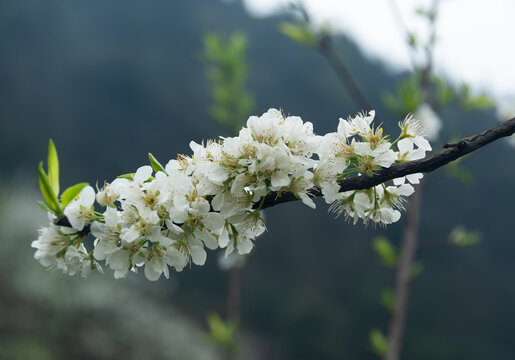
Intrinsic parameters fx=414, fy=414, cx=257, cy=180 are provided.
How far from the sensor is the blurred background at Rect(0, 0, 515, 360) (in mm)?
2598

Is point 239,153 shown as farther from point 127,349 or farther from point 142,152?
point 142,152

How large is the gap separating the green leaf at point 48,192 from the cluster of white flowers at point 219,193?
16 mm

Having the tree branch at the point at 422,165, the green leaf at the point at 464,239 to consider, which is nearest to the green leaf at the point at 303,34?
the green leaf at the point at 464,239

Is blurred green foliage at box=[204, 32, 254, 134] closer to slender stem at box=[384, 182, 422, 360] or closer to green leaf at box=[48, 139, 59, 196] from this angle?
slender stem at box=[384, 182, 422, 360]

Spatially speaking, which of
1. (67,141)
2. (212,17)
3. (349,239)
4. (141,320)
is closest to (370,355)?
(349,239)

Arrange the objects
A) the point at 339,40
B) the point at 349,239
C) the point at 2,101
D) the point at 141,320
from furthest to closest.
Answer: the point at 2,101 < the point at 339,40 < the point at 349,239 < the point at 141,320

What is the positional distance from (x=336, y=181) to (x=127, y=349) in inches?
172

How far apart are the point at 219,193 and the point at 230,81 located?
1779 millimetres

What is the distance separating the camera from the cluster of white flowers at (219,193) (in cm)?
60

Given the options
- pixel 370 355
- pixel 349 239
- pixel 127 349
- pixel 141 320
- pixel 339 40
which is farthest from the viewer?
pixel 339 40

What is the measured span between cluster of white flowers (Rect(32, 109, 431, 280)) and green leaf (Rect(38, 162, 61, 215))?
0.05ft

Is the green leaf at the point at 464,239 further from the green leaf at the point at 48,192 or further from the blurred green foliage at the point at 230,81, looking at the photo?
the green leaf at the point at 48,192

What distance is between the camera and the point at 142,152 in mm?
10102

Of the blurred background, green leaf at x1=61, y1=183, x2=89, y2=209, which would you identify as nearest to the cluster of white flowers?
green leaf at x1=61, y1=183, x2=89, y2=209
